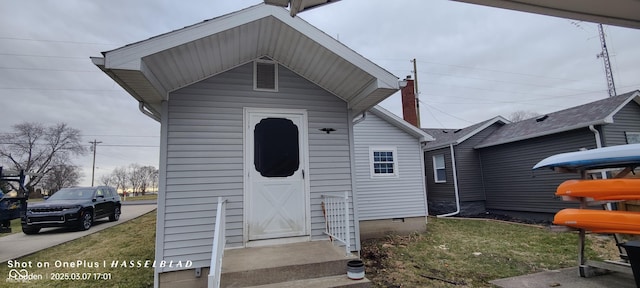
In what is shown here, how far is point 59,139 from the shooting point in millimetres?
29094

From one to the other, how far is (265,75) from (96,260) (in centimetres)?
513

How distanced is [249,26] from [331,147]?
2.43m

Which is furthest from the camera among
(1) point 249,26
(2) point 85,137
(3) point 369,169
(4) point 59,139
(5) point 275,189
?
(2) point 85,137

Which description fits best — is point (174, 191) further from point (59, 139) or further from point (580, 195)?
point (59, 139)

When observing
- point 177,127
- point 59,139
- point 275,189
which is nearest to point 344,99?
point 275,189

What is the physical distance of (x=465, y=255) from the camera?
5.96 meters

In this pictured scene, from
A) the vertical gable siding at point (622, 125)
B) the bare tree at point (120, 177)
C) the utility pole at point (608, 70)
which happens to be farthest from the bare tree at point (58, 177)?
the utility pole at point (608, 70)

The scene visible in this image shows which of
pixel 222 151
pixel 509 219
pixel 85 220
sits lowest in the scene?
pixel 509 219

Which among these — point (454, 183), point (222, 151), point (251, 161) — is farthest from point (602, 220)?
point (454, 183)

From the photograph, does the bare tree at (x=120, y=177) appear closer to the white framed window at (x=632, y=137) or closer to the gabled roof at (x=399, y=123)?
the gabled roof at (x=399, y=123)

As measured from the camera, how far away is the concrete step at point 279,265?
137 inches

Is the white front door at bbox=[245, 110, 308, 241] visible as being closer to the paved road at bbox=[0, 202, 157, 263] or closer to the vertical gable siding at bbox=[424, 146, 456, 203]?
the paved road at bbox=[0, 202, 157, 263]

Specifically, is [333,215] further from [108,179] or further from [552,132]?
[108,179]

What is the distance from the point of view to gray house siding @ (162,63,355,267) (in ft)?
14.2
